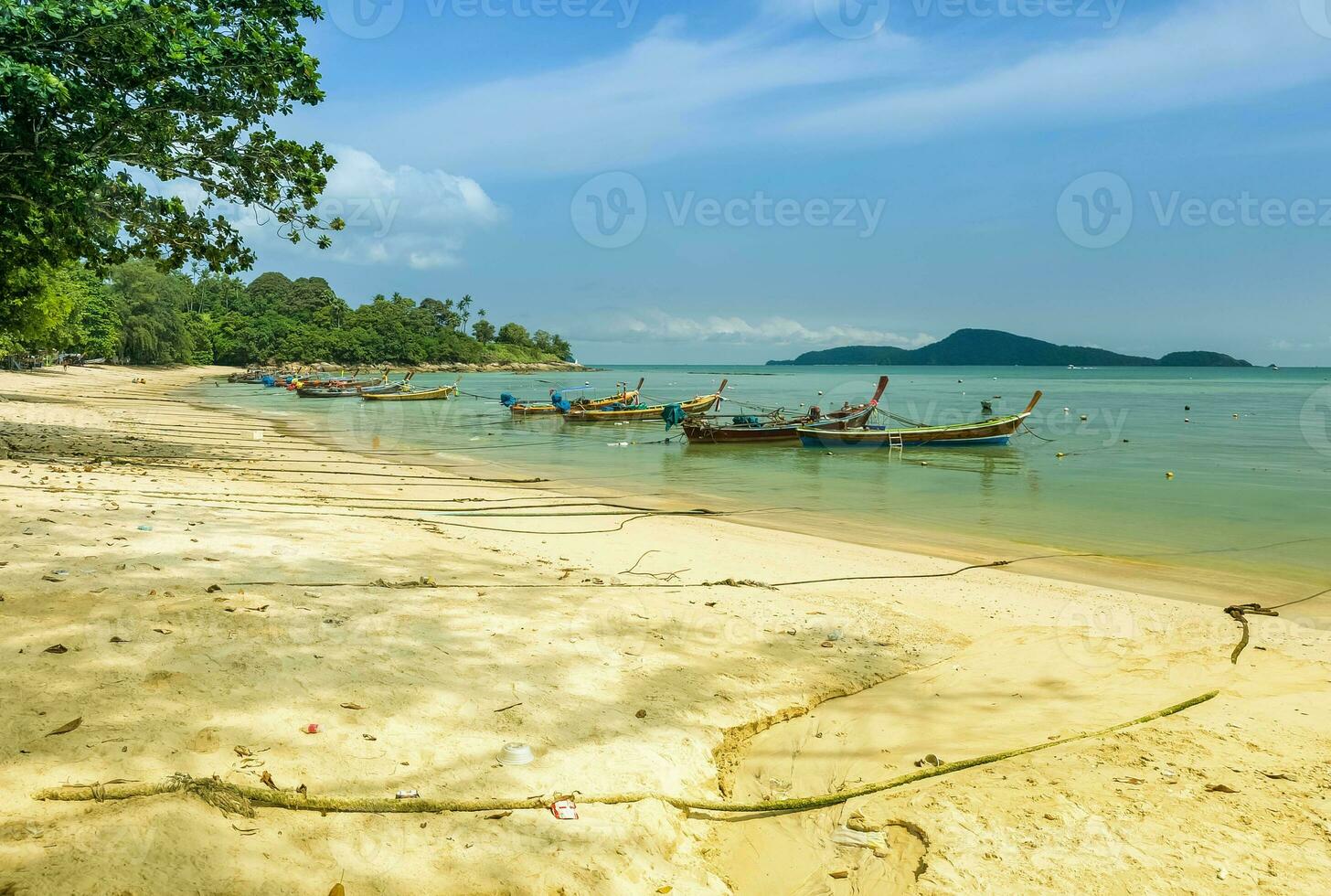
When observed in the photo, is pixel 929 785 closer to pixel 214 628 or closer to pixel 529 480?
pixel 214 628

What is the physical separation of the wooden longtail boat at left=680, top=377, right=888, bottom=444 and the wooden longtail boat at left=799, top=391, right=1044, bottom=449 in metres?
0.50

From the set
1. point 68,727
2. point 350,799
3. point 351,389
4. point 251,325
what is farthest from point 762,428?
point 251,325

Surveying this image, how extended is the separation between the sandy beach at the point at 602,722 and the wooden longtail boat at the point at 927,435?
18.1 meters

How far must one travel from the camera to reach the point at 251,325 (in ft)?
349

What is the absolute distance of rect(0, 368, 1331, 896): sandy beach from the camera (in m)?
2.88

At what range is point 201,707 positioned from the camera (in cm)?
356

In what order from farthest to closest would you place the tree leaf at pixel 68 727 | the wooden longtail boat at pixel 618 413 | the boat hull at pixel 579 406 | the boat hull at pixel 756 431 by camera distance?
the boat hull at pixel 579 406, the wooden longtail boat at pixel 618 413, the boat hull at pixel 756 431, the tree leaf at pixel 68 727

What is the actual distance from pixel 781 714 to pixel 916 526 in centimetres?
954

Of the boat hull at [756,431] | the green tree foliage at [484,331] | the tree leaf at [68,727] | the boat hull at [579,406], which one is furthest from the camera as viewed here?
the green tree foliage at [484,331]

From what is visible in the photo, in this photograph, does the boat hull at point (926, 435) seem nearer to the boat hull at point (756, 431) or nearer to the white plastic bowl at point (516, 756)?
the boat hull at point (756, 431)

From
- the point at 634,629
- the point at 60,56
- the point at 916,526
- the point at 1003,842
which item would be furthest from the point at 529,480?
the point at 1003,842

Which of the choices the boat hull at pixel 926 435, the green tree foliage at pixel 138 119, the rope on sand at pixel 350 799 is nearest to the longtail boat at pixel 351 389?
the boat hull at pixel 926 435

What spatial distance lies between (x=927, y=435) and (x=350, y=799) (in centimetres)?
2540

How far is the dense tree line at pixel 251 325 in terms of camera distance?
63375 mm
